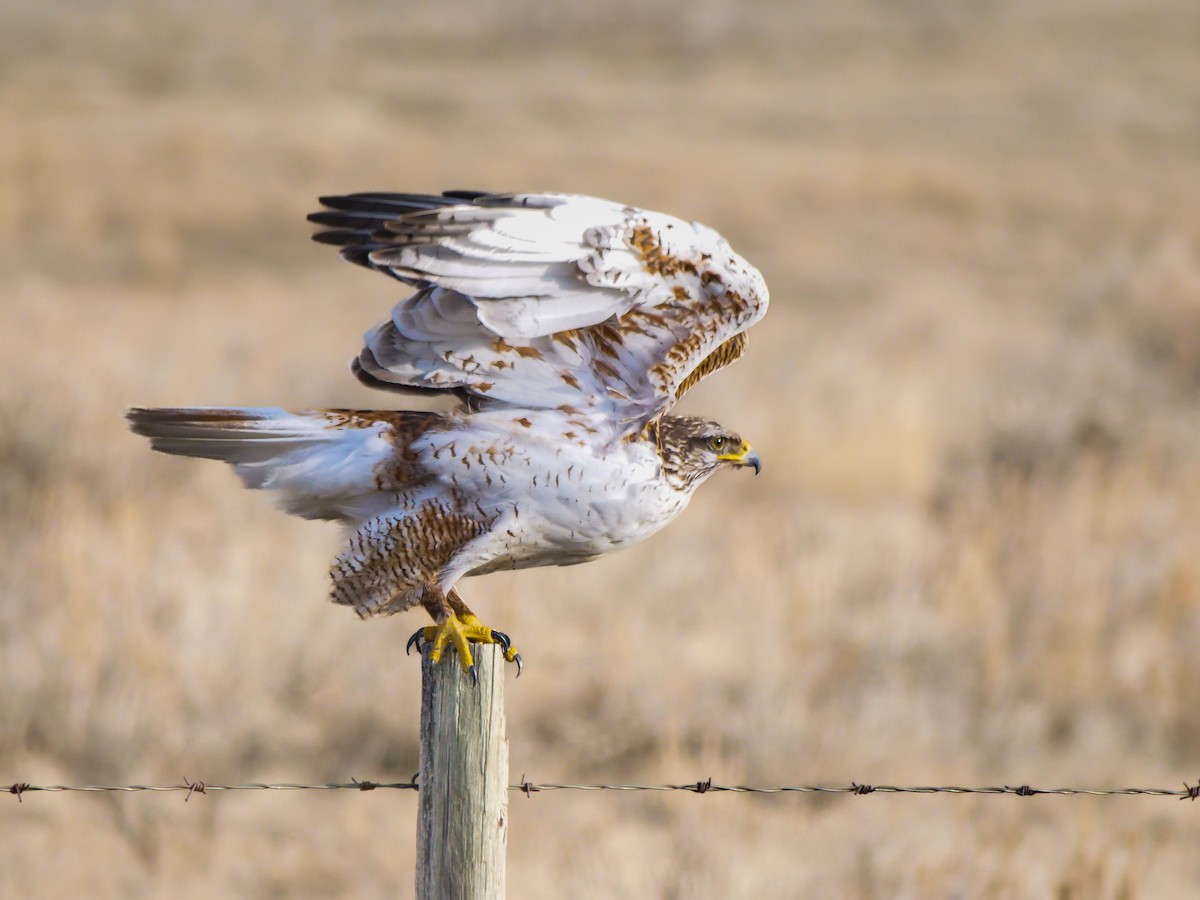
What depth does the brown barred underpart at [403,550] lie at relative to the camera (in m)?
3.08

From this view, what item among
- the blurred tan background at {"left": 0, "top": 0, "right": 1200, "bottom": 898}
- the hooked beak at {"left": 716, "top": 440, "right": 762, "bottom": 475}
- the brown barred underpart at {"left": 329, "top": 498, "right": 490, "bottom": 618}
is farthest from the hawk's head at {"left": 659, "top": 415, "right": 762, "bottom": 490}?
the blurred tan background at {"left": 0, "top": 0, "right": 1200, "bottom": 898}

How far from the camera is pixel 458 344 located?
3.20m

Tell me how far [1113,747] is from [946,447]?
13.4 ft

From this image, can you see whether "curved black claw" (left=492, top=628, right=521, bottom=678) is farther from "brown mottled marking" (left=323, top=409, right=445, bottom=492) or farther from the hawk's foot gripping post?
"brown mottled marking" (left=323, top=409, right=445, bottom=492)

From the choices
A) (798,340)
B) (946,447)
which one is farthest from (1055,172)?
(946,447)

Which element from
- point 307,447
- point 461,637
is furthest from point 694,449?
point 307,447

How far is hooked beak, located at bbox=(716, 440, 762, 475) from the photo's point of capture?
3481mm

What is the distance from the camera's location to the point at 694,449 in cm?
332

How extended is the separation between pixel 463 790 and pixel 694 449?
40.8 inches

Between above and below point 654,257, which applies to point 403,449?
below

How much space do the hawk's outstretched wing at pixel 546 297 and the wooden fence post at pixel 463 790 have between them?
806 mm

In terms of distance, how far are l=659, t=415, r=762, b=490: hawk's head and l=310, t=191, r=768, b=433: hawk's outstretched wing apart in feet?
0.25

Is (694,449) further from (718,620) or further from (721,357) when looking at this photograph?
(718,620)

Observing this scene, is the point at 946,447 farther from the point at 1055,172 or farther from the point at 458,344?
the point at 1055,172
